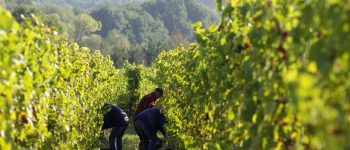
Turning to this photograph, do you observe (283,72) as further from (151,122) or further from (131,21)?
(131,21)

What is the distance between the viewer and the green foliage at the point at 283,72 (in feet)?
6.45

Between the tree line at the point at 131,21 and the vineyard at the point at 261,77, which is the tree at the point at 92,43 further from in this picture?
the vineyard at the point at 261,77

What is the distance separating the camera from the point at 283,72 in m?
2.84

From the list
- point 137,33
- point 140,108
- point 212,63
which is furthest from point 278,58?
point 137,33

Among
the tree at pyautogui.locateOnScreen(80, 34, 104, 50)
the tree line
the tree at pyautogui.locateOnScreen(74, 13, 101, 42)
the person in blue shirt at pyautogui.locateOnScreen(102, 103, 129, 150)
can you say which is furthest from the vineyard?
the tree at pyautogui.locateOnScreen(74, 13, 101, 42)

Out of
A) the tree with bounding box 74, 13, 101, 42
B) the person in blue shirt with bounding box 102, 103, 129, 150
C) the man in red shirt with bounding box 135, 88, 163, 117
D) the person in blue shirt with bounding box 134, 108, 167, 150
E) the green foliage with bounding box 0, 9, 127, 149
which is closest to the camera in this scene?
the green foliage with bounding box 0, 9, 127, 149

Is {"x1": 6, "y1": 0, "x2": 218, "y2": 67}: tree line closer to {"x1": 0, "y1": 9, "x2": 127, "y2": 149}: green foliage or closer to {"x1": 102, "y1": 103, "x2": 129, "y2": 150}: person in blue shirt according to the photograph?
{"x1": 102, "y1": 103, "x2": 129, "y2": 150}: person in blue shirt

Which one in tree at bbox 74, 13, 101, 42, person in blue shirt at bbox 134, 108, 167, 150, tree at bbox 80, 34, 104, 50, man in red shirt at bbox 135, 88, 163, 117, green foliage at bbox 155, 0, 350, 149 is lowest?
green foliage at bbox 155, 0, 350, 149

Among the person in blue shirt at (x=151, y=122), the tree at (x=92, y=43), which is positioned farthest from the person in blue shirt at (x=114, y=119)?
the tree at (x=92, y=43)

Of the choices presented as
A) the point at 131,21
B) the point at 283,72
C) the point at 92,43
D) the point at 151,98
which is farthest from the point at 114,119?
the point at 131,21

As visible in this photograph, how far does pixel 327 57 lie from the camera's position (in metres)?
2.09

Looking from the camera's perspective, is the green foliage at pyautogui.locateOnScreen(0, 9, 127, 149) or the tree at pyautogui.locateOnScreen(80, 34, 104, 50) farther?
the tree at pyautogui.locateOnScreen(80, 34, 104, 50)

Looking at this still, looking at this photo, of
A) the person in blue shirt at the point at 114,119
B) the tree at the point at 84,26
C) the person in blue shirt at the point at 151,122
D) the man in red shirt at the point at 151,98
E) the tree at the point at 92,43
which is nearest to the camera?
the person in blue shirt at the point at 151,122

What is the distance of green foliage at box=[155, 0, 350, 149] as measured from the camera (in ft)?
6.45
